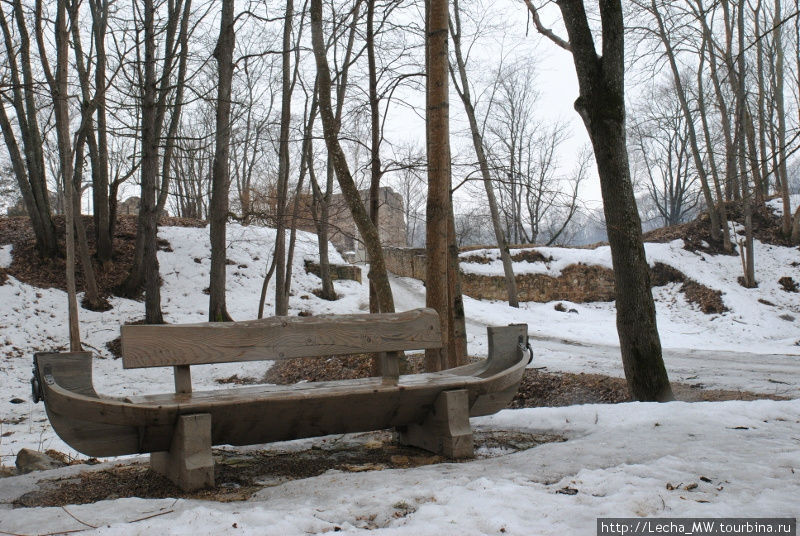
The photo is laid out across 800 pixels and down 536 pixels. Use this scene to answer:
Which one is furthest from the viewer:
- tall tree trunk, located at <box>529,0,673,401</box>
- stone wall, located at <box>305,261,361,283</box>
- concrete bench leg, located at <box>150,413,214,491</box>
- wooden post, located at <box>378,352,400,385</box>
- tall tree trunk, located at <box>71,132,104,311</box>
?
stone wall, located at <box>305,261,361,283</box>

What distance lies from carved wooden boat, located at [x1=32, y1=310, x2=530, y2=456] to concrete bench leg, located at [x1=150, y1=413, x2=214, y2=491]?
0.07m

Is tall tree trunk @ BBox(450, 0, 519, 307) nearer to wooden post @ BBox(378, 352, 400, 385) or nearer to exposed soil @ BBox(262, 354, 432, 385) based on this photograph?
exposed soil @ BBox(262, 354, 432, 385)

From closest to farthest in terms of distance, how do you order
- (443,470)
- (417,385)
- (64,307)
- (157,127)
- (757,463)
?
1. (757,463)
2. (443,470)
3. (417,385)
4. (64,307)
5. (157,127)

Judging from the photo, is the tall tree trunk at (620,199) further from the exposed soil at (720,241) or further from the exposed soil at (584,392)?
the exposed soil at (720,241)

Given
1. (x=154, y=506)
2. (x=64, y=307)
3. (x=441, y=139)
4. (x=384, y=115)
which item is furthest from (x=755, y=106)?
(x=154, y=506)

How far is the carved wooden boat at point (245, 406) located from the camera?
11.0 feet

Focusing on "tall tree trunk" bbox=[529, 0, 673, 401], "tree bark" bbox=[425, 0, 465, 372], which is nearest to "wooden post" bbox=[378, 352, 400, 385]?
"tree bark" bbox=[425, 0, 465, 372]

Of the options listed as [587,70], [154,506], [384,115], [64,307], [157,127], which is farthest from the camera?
[157,127]

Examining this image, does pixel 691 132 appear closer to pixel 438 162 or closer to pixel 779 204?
pixel 779 204

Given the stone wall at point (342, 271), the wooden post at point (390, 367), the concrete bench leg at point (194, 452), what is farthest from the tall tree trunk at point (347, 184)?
the stone wall at point (342, 271)

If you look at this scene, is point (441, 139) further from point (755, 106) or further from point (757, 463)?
point (755, 106)

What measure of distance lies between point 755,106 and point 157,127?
21.4m

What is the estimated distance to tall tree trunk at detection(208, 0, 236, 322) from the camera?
13219 millimetres

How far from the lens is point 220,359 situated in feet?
12.4
